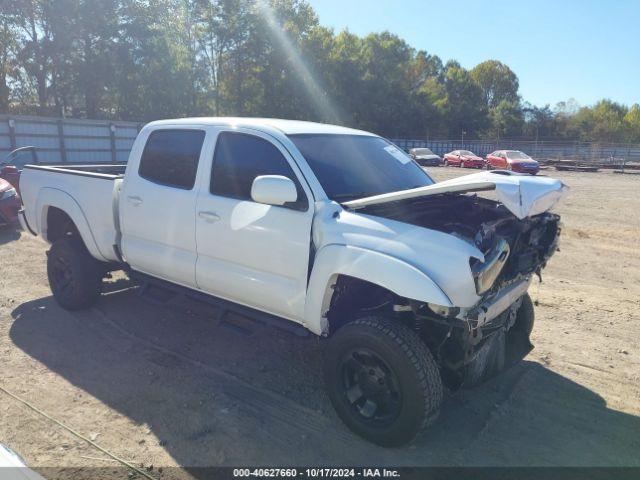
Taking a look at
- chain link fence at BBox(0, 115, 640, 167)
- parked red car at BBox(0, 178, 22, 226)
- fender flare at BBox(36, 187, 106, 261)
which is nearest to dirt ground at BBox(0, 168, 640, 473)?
fender flare at BBox(36, 187, 106, 261)

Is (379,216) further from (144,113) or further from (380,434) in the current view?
(144,113)

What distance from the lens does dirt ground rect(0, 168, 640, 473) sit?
10.7ft

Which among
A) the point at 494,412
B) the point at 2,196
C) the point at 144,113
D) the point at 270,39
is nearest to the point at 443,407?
the point at 494,412

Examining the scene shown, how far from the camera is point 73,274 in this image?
214 inches

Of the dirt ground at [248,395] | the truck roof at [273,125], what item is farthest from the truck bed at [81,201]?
the truck roof at [273,125]

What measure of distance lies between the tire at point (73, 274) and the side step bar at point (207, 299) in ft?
2.09

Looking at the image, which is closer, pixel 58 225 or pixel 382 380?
pixel 382 380

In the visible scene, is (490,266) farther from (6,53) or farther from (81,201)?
(6,53)

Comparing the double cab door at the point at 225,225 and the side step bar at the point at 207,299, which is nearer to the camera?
the double cab door at the point at 225,225

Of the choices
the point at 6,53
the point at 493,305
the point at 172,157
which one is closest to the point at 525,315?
the point at 493,305

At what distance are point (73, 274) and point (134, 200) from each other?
4.38 ft

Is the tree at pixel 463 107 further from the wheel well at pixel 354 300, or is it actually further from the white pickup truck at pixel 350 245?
the wheel well at pixel 354 300

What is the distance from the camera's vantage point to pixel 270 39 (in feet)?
152

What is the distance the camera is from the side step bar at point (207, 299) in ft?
12.6
